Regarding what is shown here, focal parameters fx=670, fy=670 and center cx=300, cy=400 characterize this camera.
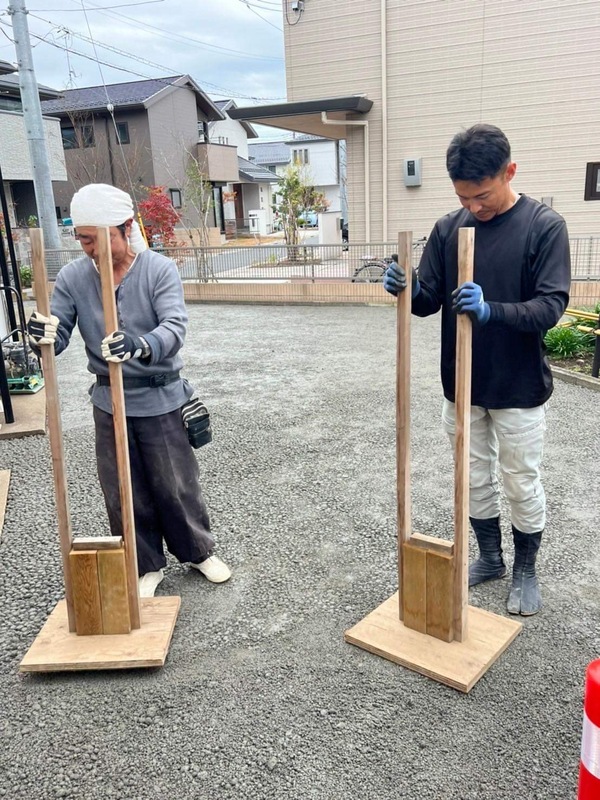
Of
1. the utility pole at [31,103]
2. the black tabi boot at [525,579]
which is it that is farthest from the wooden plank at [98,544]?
the utility pole at [31,103]

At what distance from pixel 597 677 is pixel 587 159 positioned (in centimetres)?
1166

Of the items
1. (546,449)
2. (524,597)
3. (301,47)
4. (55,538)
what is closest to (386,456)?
(546,449)

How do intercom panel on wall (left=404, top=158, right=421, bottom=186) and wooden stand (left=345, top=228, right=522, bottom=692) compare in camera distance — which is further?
intercom panel on wall (left=404, top=158, right=421, bottom=186)

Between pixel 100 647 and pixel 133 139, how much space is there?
24.7 metres

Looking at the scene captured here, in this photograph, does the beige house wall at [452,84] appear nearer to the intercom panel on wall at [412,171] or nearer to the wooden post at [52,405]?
the intercom panel on wall at [412,171]

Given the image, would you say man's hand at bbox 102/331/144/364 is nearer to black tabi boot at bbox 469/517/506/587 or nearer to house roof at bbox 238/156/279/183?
black tabi boot at bbox 469/517/506/587

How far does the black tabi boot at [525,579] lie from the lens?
9.09 ft

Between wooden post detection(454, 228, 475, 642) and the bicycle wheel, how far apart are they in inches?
353

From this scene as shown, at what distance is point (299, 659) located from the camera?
2.55 meters

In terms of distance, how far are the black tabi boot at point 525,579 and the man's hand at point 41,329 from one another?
2003mm

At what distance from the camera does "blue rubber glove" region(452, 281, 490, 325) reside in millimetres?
2211

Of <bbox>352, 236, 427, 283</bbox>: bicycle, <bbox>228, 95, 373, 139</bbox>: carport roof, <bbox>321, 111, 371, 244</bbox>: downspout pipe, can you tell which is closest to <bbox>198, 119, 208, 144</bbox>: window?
<bbox>228, 95, 373, 139</bbox>: carport roof

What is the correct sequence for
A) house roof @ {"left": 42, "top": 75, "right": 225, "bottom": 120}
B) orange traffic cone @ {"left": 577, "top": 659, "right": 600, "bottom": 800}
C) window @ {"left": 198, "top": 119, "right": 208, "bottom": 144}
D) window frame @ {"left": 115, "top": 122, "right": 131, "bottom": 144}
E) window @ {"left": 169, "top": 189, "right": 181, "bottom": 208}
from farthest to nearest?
window @ {"left": 198, "top": 119, "right": 208, "bottom": 144}, window @ {"left": 169, "top": 189, "right": 181, "bottom": 208}, window frame @ {"left": 115, "top": 122, "right": 131, "bottom": 144}, house roof @ {"left": 42, "top": 75, "right": 225, "bottom": 120}, orange traffic cone @ {"left": 577, "top": 659, "right": 600, "bottom": 800}

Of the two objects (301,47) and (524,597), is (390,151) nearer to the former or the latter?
(301,47)
